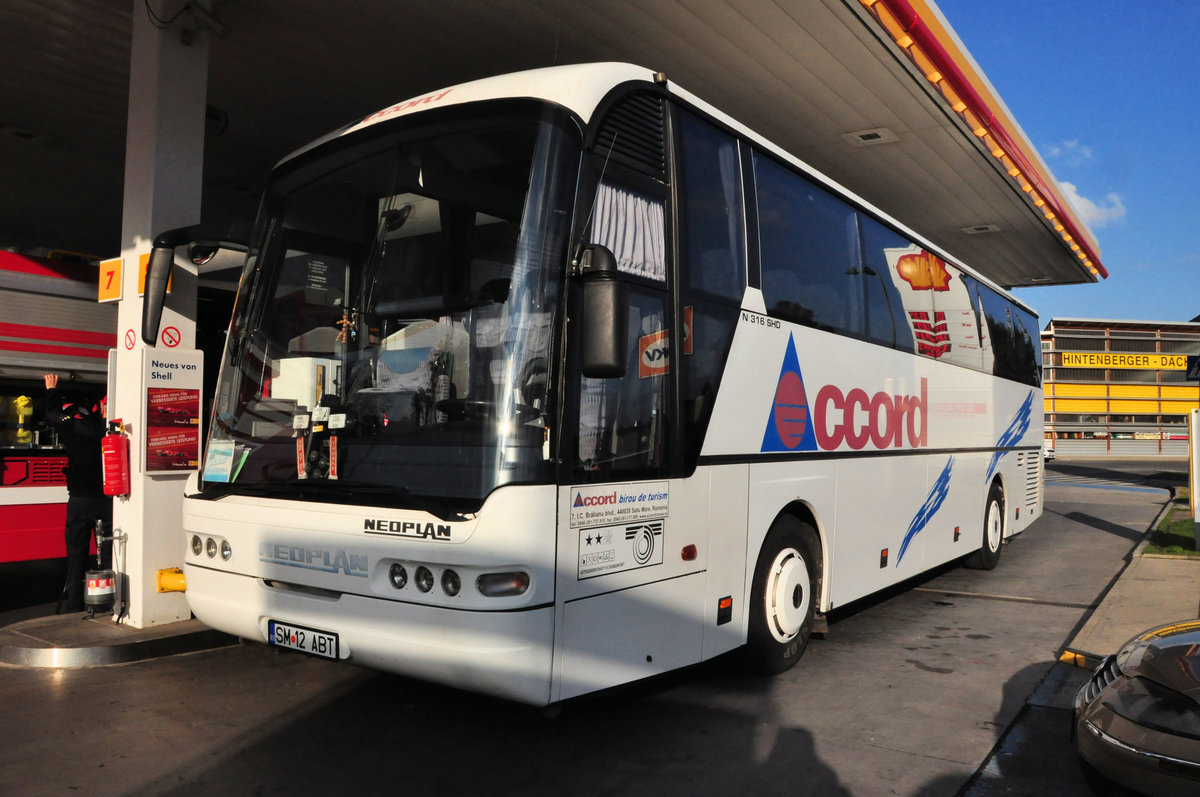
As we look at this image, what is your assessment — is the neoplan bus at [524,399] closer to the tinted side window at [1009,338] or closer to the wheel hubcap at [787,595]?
the wheel hubcap at [787,595]

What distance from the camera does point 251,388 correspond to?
16.8ft

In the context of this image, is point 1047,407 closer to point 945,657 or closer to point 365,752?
point 945,657

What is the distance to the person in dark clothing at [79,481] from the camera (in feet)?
25.0

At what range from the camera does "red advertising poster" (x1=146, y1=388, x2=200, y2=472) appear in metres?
6.83

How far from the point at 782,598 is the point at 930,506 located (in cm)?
354

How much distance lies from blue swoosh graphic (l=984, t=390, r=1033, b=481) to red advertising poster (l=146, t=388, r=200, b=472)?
8.50m

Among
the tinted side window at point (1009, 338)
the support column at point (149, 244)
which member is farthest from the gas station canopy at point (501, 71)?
the tinted side window at point (1009, 338)

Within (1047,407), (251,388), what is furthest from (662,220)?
(1047,407)

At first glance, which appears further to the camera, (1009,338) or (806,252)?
(1009,338)

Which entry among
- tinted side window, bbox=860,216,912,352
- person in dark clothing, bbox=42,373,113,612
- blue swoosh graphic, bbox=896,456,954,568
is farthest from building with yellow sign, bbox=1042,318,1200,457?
person in dark clothing, bbox=42,373,113,612

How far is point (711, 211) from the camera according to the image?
5.34 meters

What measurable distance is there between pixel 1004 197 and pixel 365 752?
12726 millimetres

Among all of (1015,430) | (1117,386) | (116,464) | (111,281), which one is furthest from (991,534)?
(1117,386)

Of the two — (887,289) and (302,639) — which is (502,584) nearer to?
(302,639)
